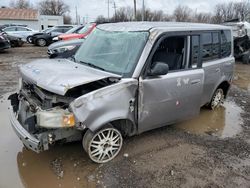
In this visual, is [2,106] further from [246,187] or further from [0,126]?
[246,187]

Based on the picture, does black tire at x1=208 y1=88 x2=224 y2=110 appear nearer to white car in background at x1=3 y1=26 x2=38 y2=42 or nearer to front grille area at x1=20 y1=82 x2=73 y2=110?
front grille area at x1=20 y1=82 x2=73 y2=110

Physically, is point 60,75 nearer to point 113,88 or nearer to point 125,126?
point 113,88

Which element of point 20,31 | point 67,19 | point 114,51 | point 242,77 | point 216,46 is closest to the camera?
point 114,51

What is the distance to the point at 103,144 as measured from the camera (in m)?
3.66

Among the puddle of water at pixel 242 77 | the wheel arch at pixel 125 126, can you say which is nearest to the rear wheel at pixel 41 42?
the puddle of water at pixel 242 77

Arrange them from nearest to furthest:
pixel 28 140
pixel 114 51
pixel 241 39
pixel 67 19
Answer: pixel 28 140 < pixel 114 51 < pixel 241 39 < pixel 67 19

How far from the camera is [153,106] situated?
392cm

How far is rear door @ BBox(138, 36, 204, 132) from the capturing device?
150 inches

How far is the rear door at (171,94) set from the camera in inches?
150

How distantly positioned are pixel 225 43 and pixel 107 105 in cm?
342

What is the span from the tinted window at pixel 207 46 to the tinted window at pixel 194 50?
0.78 feet

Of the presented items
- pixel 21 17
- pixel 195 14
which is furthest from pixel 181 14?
pixel 21 17

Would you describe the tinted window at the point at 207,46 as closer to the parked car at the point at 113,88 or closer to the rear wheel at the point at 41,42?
the parked car at the point at 113,88

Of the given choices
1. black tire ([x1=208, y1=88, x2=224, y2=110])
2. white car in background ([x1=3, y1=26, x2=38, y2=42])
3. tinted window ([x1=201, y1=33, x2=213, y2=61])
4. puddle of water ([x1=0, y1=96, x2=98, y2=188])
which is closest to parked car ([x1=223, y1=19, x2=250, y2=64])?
black tire ([x1=208, y1=88, x2=224, y2=110])
